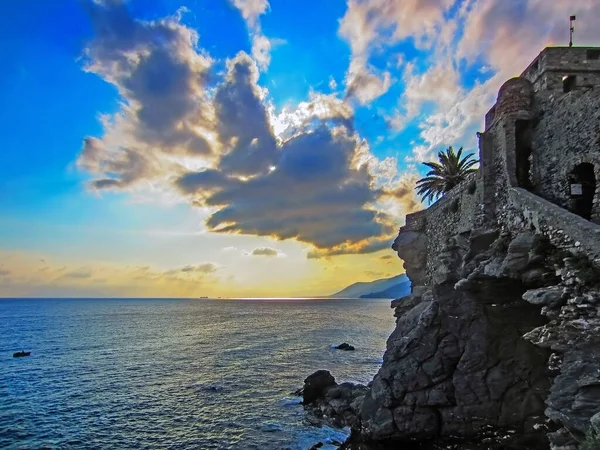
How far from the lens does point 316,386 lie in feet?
120

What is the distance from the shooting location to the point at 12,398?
37.1 m

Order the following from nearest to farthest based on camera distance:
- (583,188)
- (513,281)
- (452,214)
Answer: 1. (583,188)
2. (513,281)
3. (452,214)

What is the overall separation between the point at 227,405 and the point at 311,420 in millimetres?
9179

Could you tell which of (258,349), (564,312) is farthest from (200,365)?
(564,312)

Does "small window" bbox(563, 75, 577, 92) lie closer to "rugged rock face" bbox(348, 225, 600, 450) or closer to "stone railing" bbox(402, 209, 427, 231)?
"rugged rock face" bbox(348, 225, 600, 450)

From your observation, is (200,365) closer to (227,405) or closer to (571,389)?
(227,405)

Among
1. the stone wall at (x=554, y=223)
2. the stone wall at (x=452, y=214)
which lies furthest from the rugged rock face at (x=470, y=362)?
the stone wall at (x=452, y=214)

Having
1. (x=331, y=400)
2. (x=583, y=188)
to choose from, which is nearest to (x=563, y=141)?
(x=583, y=188)

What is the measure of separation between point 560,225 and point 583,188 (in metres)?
A: 4.49

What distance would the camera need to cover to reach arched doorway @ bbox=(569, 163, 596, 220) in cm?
1798

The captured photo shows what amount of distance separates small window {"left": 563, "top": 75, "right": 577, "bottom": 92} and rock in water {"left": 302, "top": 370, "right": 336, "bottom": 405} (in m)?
31.9

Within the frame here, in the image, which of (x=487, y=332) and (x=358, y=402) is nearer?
(x=487, y=332)

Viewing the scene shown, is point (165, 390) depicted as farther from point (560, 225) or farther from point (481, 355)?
point (560, 225)

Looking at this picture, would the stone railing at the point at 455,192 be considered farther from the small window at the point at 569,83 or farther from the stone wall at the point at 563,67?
the small window at the point at 569,83
